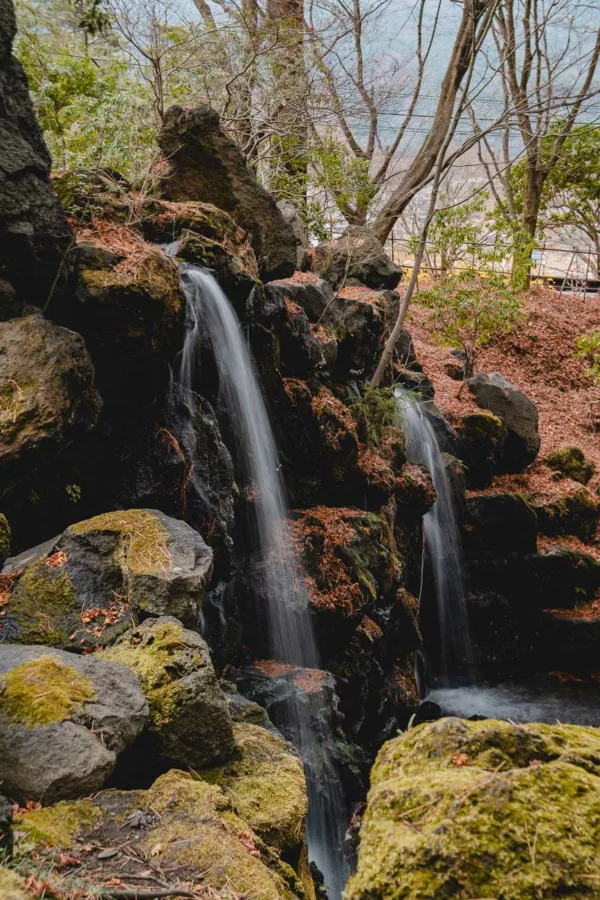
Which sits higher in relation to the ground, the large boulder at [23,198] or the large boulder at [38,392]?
the large boulder at [23,198]

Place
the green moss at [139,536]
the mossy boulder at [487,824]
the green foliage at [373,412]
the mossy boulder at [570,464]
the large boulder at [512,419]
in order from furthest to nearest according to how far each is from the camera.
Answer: the mossy boulder at [570,464], the large boulder at [512,419], the green foliage at [373,412], the green moss at [139,536], the mossy boulder at [487,824]

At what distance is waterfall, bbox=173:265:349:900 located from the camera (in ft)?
18.7

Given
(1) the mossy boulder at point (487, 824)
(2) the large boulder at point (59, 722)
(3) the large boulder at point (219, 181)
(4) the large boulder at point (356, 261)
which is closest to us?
(1) the mossy boulder at point (487, 824)

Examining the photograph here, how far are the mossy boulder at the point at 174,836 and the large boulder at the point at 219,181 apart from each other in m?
7.22

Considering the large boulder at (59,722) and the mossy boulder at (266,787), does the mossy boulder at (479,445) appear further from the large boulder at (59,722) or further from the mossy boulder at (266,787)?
the large boulder at (59,722)

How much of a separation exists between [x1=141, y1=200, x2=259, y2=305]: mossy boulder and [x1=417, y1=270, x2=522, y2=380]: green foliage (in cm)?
917

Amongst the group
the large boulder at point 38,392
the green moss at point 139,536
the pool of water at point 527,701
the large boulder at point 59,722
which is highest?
the large boulder at point 38,392

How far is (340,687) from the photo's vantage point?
704cm

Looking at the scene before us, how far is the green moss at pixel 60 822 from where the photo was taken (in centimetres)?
207

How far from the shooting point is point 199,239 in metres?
6.82

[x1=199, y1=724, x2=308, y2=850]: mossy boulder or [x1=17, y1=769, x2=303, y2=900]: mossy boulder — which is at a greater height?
[x1=17, y1=769, x2=303, y2=900]: mossy boulder

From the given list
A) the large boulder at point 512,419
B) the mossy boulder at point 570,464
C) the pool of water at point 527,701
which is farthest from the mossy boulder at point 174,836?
the mossy boulder at point 570,464

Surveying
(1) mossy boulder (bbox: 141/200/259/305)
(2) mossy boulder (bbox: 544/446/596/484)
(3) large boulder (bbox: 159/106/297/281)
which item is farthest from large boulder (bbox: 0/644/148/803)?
(2) mossy boulder (bbox: 544/446/596/484)

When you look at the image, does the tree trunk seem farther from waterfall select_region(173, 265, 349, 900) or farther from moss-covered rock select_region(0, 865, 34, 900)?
moss-covered rock select_region(0, 865, 34, 900)
